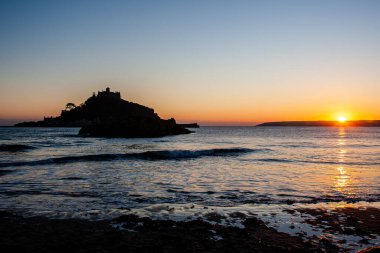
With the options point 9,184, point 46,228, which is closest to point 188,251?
point 46,228

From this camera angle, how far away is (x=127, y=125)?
264 feet

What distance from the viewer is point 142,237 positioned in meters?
7.39

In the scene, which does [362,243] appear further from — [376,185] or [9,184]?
[9,184]

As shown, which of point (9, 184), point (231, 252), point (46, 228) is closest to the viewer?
point (231, 252)

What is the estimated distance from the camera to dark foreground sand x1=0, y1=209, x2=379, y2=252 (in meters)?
6.74

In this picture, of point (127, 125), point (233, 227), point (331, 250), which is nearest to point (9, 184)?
point (233, 227)

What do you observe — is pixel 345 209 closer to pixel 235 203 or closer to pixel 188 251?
pixel 235 203

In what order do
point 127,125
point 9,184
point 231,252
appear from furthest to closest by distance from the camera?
point 127,125
point 9,184
point 231,252

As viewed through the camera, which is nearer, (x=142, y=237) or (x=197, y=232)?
(x=142, y=237)

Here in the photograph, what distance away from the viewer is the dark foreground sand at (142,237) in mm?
6738

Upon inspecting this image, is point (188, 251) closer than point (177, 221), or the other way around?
point (188, 251)

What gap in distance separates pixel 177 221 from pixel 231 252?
8.48 ft

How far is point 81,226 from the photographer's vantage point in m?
8.21

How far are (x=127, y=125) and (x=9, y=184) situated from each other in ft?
216
